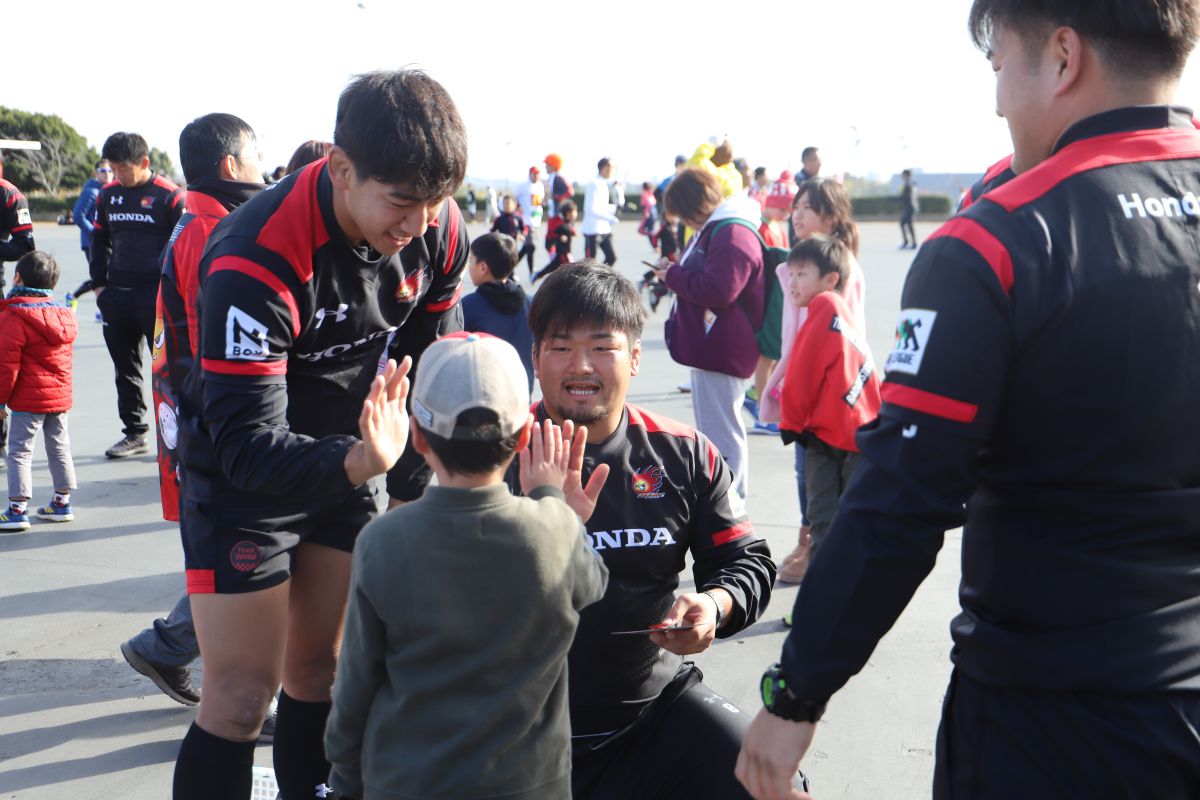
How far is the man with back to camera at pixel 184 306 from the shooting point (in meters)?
Answer: 3.14

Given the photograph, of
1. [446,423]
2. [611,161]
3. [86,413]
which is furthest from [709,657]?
[611,161]

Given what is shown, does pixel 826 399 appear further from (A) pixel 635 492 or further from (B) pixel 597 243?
(B) pixel 597 243

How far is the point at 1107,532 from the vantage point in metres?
1.65

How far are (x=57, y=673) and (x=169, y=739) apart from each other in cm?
76

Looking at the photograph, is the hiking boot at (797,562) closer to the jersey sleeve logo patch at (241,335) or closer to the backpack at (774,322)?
the backpack at (774,322)

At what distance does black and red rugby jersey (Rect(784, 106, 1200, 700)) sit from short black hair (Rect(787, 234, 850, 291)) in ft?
11.2

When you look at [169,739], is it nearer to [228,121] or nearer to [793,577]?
[228,121]

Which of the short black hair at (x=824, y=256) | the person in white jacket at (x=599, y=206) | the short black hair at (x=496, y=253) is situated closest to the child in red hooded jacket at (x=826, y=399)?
the short black hair at (x=824, y=256)

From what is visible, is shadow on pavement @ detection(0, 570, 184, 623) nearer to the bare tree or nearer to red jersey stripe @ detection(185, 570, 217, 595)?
red jersey stripe @ detection(185, 570, 217, 595)

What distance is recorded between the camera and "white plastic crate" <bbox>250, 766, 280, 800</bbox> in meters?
3.17

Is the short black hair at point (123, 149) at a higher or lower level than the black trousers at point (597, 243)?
higher

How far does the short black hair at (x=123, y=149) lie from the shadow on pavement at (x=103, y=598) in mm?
3017

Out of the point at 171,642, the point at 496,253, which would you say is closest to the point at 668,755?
the point at 171,642

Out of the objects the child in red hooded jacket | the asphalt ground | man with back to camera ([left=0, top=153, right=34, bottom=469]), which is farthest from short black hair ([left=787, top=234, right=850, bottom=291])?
Result: man with back to camera ([left=0, top=153, right=34, bottom=469])
